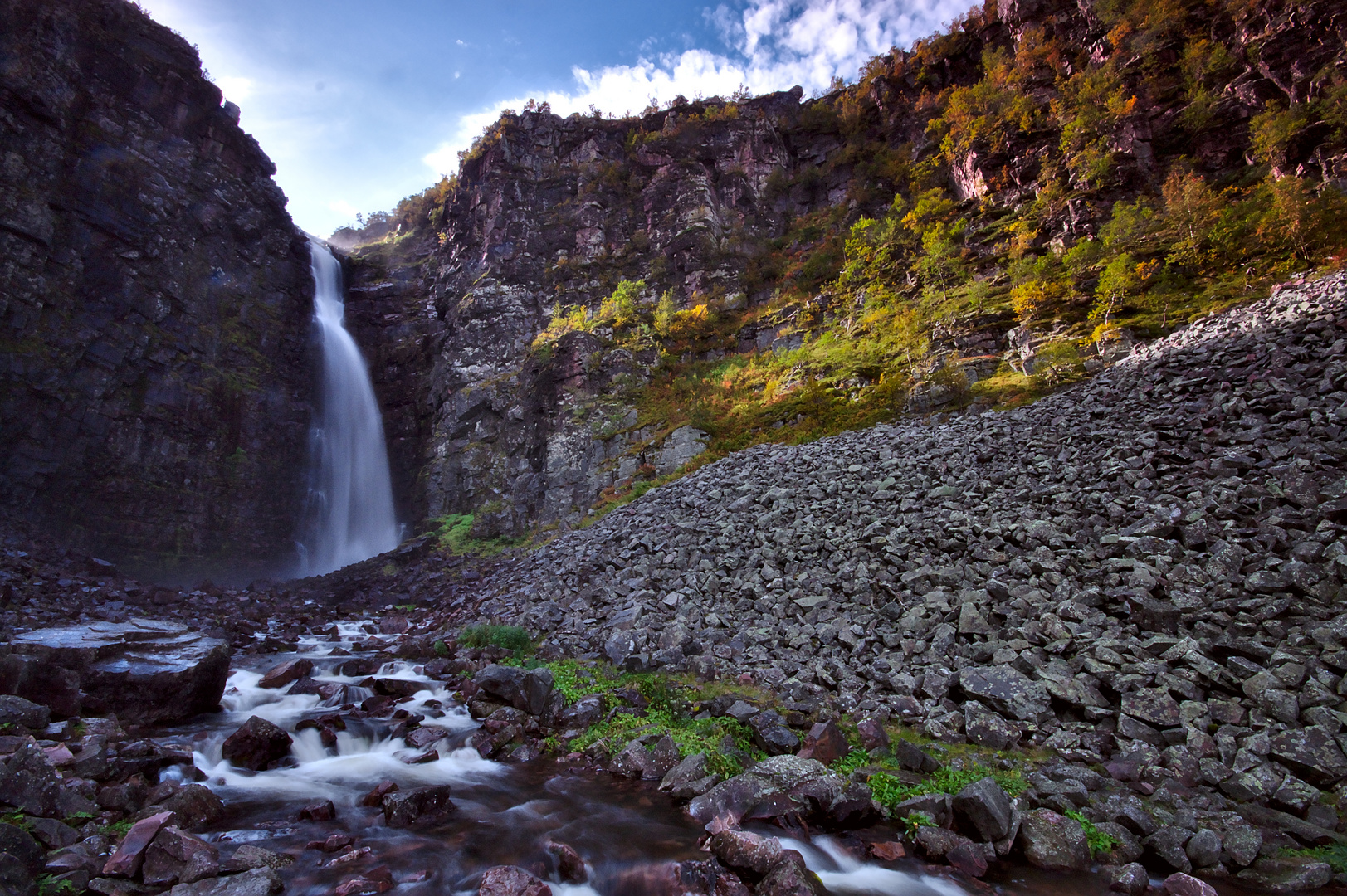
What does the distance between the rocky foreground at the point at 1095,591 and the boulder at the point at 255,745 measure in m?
4.57

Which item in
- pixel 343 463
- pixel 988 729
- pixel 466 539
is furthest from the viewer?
pixel 343 463

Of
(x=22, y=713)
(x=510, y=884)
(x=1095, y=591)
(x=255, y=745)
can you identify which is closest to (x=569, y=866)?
Answer: (x=510, y=884)

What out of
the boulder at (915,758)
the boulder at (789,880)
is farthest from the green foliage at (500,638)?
the boulder at (789,880)

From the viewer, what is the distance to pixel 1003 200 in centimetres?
2428

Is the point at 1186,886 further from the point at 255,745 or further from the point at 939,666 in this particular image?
the point at 255,745

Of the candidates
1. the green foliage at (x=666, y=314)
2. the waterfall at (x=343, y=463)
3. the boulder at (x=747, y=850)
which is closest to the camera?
the boulder at (x=747, y=850)

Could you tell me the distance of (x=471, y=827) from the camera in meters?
5.71

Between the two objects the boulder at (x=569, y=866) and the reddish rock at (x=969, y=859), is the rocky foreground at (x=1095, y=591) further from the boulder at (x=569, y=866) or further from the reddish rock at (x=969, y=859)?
the boulder at (x=569, y=866)

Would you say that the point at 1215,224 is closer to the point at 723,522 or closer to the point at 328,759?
the point at 723,522

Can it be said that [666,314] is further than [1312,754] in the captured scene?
Yes

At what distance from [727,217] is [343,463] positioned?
29.3 m

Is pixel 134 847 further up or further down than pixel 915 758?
further up

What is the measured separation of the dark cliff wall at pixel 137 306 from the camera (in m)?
22.2

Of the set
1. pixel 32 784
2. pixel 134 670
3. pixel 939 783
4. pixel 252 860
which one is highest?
pixel 32 784
